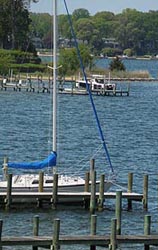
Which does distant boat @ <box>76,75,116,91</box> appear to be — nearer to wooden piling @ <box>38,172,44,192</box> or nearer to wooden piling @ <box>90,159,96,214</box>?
wooden piling @ <box>38,172,44,192</box>

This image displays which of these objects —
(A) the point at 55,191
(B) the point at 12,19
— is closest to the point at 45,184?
(A) the point at 55,191

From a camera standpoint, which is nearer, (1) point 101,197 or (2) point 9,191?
(2) point 9,191

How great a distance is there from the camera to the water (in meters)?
47.0

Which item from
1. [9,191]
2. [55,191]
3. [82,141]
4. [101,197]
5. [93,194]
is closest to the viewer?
[9,191]

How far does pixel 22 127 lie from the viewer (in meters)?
97.1

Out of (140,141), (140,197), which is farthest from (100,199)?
(140,141)

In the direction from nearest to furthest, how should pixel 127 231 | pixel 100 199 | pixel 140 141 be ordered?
pixel 127 231 < pixel 100 199 < pixel 140 141

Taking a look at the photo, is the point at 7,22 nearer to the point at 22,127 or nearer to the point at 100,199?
the point at 22,127

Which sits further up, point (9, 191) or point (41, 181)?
point (41, 181)

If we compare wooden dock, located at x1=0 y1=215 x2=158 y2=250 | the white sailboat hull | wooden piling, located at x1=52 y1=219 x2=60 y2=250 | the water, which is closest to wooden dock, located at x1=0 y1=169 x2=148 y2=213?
the white sailboat hull

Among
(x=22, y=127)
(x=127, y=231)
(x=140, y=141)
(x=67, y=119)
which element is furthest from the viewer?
(x=67, y=119)

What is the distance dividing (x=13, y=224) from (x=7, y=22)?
15330 centimetres

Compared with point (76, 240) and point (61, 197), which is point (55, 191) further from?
point (76, 240)

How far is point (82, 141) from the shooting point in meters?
84.9
